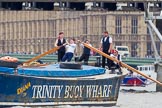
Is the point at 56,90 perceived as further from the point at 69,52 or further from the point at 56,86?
the point at 69,52

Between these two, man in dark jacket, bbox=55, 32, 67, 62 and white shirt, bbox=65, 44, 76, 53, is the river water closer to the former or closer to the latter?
white shirt, bbox=65, 44, 76, 53

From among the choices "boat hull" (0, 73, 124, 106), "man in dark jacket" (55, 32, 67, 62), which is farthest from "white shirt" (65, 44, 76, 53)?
"boat hull" (0, 73, 124, 106)

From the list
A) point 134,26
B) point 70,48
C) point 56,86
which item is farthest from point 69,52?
point 134,26

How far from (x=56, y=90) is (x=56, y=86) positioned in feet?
0.57

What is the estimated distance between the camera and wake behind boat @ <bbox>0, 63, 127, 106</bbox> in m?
41.0

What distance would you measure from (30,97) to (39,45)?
384 feet

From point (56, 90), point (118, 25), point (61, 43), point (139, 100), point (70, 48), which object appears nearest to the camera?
point (56, 90)

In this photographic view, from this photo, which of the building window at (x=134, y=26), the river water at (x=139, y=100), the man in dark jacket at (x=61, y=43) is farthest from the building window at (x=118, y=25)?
the man in dark jacket at (x=61, y=43)

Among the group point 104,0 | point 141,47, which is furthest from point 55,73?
point 141,47

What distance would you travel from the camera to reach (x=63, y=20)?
15425 cm

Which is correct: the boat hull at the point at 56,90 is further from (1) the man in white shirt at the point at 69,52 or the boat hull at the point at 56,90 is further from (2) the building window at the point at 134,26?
(2) the building window at the point at 134,26

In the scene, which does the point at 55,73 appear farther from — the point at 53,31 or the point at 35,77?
the point at 53,31

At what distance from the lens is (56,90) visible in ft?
137

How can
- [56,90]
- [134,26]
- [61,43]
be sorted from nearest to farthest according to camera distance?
[56,90] → [61,43] → [134,26]
